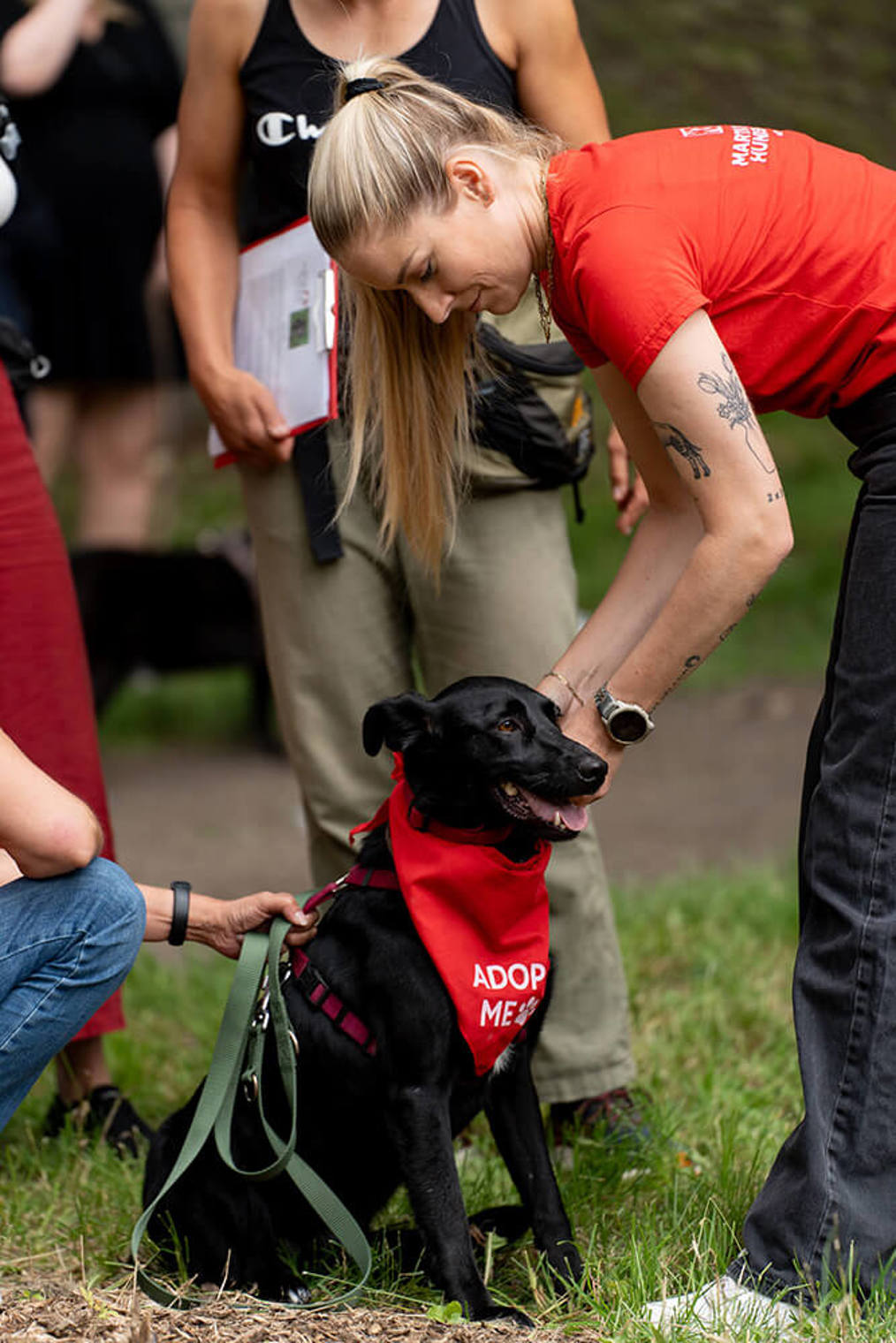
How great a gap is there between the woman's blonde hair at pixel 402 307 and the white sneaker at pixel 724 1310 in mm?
1283

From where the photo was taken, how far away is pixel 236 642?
6.52 meters

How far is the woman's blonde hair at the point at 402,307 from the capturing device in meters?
2.17

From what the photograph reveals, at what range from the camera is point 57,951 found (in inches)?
92.4

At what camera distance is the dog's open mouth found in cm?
236

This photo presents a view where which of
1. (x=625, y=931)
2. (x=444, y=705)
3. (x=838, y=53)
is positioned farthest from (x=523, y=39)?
(x=838, y=53)

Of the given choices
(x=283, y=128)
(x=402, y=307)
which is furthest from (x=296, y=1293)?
(x=283, y=128)

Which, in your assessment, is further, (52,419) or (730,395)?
(52,419)

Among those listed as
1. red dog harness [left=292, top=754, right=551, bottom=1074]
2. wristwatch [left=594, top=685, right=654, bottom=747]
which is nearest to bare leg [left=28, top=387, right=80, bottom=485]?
red dog harness [left=292, top=754, right=551, bottom=1074]

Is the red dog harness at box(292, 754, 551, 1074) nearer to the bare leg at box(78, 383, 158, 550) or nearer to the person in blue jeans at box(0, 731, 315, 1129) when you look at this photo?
the person in blue jeans at box(0, 731, 315, 1129)

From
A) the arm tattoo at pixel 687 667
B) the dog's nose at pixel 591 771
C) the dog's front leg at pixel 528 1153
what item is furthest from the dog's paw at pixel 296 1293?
the arm tattoo at pixel 687 667

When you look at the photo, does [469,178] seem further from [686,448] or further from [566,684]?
[566,684]

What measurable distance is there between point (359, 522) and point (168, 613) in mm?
3480

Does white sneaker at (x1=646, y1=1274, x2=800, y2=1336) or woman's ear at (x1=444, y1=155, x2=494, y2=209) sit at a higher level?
woman's ear at (x1=444, y1=155, x2=494, y2=209)

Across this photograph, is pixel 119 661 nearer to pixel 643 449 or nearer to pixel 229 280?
pixel 229 280
